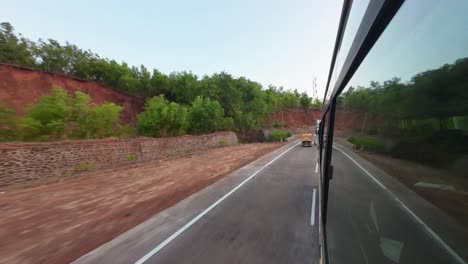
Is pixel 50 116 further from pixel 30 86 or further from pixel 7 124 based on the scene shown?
pixel 30 86

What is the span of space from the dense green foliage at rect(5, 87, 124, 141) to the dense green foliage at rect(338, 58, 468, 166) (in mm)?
21920

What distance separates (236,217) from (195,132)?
1304 inches

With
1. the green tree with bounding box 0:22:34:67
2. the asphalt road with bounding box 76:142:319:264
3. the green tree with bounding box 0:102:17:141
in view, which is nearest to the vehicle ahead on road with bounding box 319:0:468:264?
the asphalt road with bounding box 76:142:319:264

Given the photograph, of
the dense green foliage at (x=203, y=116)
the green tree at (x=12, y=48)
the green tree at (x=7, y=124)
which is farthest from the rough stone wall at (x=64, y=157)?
the green tree at (x=12, y=48)

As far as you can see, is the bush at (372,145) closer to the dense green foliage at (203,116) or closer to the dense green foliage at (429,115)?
the dense green foliage at (429,115)

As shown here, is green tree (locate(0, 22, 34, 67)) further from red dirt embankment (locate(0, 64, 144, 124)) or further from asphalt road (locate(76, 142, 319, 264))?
asphalt road (locate(76, 142, 319, 264))

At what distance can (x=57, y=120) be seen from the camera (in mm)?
18547

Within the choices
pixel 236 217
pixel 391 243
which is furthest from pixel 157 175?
pixel 391 243

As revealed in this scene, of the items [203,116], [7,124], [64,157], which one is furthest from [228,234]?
[203,116]

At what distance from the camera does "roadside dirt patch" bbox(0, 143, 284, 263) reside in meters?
5.30

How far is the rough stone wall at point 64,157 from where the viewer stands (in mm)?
11562

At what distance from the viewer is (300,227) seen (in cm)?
602

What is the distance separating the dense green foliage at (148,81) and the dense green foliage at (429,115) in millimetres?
32591

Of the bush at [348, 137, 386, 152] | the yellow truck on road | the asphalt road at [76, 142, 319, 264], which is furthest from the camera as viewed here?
the yellow truck on road
